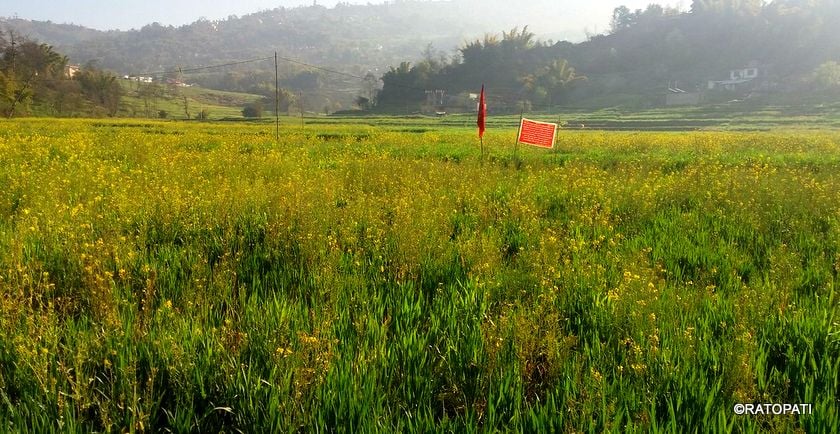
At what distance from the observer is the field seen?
2.15 metres

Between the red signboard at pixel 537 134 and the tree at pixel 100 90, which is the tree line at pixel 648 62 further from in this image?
the red signboard at pixel 537 134

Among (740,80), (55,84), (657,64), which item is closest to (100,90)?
(55,84)

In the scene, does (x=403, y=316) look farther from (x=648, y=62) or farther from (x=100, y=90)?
(x=648, y=62)

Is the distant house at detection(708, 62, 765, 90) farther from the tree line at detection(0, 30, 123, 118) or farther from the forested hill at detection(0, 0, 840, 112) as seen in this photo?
the tree line at detection(0, 30, 123, 118)

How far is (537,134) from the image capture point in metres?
10.8

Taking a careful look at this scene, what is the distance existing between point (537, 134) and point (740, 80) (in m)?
87.0

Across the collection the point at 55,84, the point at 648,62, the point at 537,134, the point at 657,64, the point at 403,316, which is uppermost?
the point at 648,62

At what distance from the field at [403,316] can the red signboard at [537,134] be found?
4.47 meters

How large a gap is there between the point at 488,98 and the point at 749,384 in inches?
3397

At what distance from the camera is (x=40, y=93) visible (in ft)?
205

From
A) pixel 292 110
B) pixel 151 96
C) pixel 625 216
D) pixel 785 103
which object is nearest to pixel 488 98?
pixel 785 103

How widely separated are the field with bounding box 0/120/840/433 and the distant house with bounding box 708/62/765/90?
283 ft

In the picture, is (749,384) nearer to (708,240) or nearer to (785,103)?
(708,240)

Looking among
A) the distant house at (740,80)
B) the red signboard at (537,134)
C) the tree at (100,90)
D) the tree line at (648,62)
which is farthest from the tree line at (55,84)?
the distant house at (740,80)
